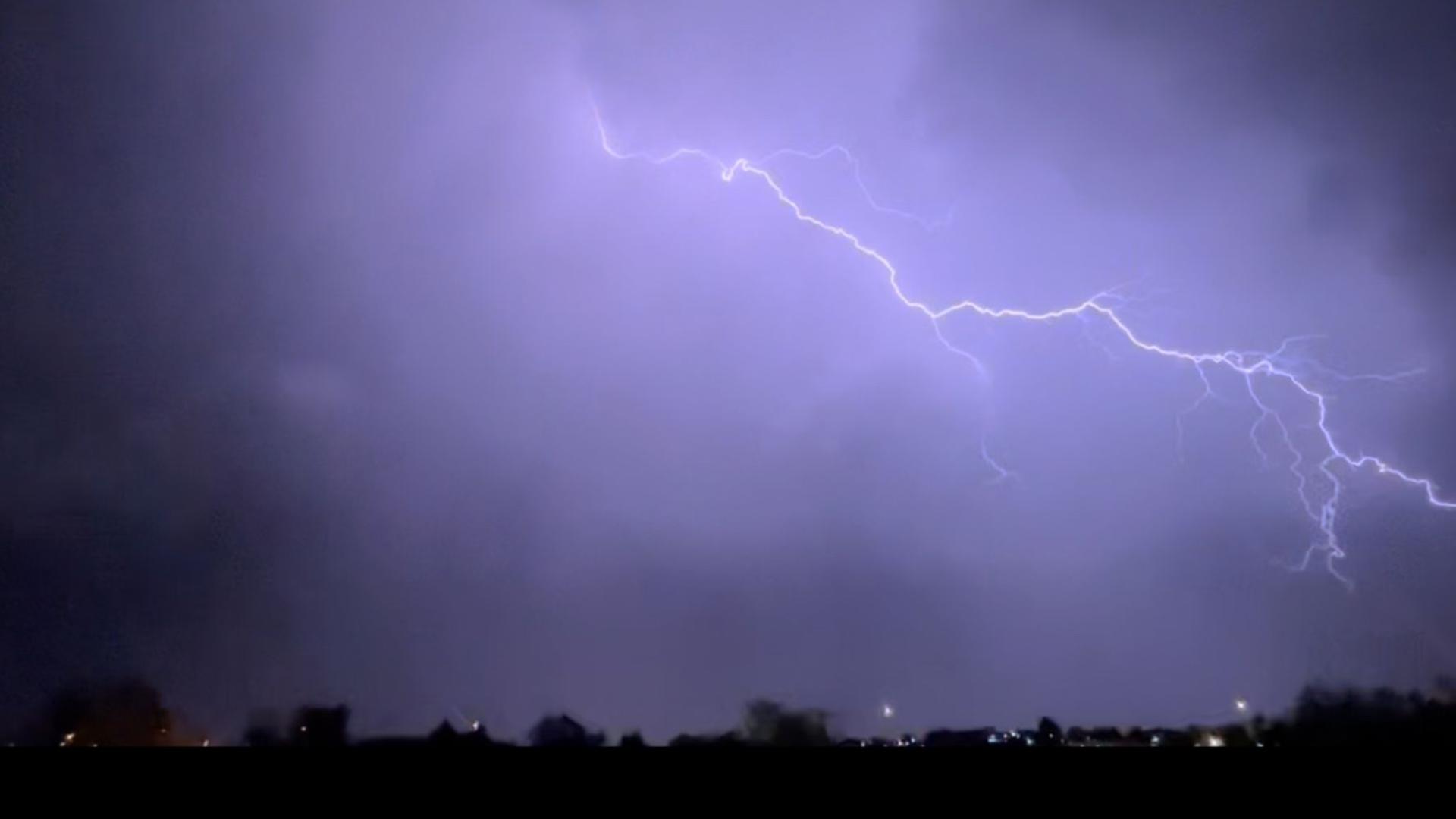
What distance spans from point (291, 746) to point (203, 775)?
0.59 m

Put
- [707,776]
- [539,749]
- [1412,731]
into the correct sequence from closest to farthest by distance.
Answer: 1. [707,776]
2. [539,749]
3. [1412,731]

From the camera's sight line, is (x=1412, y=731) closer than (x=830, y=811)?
No

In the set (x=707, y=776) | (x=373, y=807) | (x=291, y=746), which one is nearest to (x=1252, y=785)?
(x=707, y=776)

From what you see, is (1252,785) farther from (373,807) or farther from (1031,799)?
(373,807)

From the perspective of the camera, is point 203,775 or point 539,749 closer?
point 203,775

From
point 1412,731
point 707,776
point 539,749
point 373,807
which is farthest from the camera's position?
point 1412,731

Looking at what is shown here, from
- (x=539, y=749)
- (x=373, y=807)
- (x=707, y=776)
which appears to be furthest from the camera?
(x=539, y=749)

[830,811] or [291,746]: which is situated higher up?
[291,746]

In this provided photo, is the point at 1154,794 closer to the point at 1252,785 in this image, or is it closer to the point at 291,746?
the point at 1252,785

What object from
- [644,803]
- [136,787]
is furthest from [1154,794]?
[136,787]

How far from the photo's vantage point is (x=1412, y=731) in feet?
A: 28.2

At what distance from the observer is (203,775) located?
4.50m

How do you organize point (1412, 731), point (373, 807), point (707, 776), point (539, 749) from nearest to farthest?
point (373, 807)
point (707, 776)
point (539, 749)
point (1412, 731)

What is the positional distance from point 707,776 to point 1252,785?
2.58 meters
